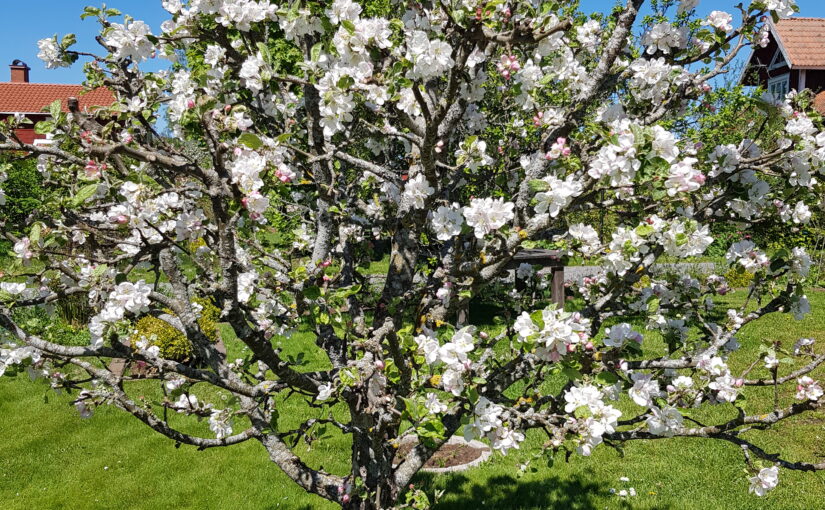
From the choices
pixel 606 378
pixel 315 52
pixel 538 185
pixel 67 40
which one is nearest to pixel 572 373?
pixel 606 378

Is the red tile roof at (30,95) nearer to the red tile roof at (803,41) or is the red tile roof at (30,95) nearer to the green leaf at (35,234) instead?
the red tile roof at (803,41)

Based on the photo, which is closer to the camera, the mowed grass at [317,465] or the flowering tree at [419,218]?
the flowering tree at [419,218]

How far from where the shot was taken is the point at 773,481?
2.70m

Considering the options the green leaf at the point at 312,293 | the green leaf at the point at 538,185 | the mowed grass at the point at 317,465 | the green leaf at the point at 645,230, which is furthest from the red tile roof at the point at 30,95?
the green leaf at the point at 645,230

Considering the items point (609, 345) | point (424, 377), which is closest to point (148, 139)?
point (424, 377)

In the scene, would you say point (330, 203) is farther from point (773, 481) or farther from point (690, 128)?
point (690, 128)

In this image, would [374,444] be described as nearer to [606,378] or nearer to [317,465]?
[606,378]

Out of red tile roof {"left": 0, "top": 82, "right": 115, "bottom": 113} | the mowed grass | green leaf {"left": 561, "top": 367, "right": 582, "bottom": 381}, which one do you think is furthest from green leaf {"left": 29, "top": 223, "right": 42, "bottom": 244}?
red tile roof {"left": 0, "top": 82, "right": 115, "bottom": 113}

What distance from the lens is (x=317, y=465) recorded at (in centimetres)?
532

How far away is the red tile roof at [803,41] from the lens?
66.8ft

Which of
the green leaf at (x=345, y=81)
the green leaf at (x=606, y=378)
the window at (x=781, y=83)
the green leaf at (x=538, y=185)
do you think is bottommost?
the green leaf at (x=606, y=378)

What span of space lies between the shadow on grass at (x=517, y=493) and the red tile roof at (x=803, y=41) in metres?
21.0

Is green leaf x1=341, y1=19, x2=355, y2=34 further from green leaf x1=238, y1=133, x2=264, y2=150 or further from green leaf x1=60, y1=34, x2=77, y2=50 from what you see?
green leaf x1=60, y1=34, x2=77, y2=50

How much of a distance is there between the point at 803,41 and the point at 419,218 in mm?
24314
